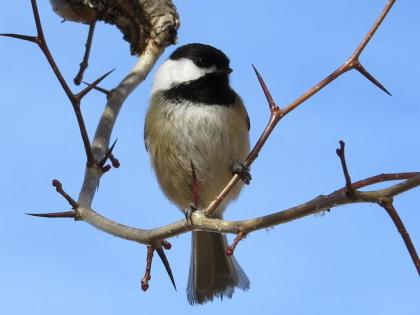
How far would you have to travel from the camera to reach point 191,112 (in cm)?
413

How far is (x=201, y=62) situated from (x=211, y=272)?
4.51 ft

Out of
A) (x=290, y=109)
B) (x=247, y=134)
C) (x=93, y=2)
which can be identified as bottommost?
(x=290, y=109)

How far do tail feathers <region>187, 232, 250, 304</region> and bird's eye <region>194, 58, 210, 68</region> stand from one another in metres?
1.13

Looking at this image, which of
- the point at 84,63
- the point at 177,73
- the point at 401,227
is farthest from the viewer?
the point at 177,73

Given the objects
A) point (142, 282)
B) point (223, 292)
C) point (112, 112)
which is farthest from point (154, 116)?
point (142, 282)

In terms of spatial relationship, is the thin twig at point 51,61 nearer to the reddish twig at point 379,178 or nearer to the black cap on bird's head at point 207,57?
the reddish twig at point 379,178

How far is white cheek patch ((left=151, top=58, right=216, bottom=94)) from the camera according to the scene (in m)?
4.36

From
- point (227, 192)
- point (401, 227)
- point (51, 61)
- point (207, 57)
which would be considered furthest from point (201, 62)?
point (401, 227)

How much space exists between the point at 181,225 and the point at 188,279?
191cm

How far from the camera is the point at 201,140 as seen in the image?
4.07m

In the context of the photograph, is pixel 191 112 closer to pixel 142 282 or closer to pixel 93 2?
pixel 93 2

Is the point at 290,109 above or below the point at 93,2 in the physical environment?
below

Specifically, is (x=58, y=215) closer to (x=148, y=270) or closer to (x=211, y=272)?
(x=148, y=270)

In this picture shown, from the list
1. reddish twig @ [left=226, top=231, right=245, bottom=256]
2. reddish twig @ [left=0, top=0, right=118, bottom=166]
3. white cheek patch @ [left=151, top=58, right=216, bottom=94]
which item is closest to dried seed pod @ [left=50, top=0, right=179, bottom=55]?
white cheek patch @ [left=151, top=58, right=216, bottom=94]
